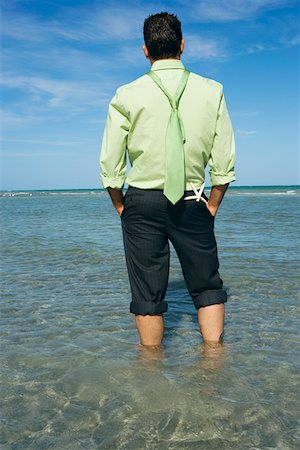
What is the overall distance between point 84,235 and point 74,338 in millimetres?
8847

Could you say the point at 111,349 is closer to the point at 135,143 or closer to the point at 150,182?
the point at 150,182

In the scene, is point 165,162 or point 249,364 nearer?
point 165,162

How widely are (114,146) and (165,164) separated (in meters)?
0.43

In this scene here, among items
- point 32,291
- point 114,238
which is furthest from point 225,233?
point 32,291

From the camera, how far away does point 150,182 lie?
3389mm

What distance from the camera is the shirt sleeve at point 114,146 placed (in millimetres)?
3361

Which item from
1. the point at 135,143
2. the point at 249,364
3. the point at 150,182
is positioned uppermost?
the point at 135,143

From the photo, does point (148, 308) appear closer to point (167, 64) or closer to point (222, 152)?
point (222, 152)

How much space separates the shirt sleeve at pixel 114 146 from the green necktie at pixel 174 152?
35 cm

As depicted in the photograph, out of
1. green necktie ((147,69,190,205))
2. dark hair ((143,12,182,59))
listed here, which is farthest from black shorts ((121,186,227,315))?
dark hair ((143,12,182,59))

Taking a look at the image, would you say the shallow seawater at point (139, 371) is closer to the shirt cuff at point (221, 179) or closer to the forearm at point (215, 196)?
the forearm at point (215, 196)

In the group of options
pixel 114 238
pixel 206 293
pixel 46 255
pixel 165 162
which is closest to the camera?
pixel 165 162

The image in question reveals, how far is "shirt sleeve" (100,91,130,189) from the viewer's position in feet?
11.0

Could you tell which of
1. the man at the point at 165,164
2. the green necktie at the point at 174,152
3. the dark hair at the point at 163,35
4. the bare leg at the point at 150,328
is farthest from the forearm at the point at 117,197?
the dark hair at the point at 163,35
